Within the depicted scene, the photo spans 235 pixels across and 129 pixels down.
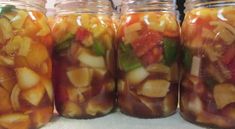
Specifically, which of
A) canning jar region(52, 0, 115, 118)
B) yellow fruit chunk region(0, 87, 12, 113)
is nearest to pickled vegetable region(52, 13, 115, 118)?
canning jar region(52, 0, 115, 118)

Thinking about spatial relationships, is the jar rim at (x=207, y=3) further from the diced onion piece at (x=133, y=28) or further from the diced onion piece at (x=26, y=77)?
the diced onion piece at (x=26, y=77)

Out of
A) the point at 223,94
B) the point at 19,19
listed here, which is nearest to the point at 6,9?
the point at 19,19

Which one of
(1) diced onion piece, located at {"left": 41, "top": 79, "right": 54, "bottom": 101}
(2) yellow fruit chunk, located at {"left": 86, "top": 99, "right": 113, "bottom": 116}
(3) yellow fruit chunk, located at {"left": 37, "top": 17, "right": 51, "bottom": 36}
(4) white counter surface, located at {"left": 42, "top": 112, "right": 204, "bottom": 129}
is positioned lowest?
(4) white counter surface, located at {"left": 42, "top": 112, "right": 204, "bottom": 129}

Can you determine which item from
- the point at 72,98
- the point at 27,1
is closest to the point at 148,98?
the point at 72,98

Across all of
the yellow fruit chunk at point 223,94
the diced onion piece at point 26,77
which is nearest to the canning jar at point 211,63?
the yellow fruit chunk at point 223,94

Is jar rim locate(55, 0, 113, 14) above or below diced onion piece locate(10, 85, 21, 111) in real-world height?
above

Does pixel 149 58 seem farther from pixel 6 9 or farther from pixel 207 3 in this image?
pixel 6 9

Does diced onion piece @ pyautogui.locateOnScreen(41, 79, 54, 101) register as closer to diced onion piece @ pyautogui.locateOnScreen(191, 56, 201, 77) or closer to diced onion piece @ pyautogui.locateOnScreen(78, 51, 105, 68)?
diced onion piece @ pyautogui.locateOnScreen(78, 51, 105, 68)
